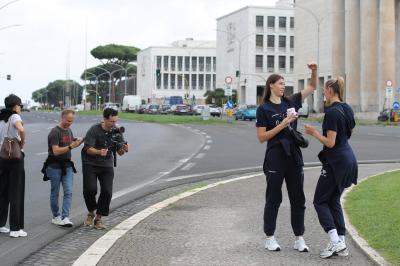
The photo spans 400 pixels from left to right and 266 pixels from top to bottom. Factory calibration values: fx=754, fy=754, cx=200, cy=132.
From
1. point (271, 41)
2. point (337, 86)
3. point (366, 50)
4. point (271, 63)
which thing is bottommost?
point (337, 86)

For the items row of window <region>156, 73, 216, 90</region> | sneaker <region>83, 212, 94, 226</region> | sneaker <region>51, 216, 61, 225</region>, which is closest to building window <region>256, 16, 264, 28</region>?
row of window <region>156, 73, 216, 90</region>

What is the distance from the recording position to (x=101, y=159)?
8.76 meters

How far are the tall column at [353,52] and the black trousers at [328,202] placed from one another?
72.9m

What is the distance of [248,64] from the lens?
12331 cm

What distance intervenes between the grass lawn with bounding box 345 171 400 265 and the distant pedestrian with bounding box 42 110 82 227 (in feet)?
11.2

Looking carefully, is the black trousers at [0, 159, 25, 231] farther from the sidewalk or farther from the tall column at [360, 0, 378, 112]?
the tall column at [360, 0, 378, 112]

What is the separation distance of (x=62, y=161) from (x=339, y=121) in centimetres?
347

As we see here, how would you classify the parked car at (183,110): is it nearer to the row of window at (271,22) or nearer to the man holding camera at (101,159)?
the row of window at (271,22)

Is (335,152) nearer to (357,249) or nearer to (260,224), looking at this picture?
(357,249)

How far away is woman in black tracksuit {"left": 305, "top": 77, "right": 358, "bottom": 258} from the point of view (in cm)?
705

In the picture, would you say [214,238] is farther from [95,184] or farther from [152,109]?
[152,109]

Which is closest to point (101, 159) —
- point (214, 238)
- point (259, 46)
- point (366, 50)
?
point (214, 238)

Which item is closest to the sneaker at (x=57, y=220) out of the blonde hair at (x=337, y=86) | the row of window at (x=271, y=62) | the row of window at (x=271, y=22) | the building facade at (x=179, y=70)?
the blonde hair at (x=337, y=86)

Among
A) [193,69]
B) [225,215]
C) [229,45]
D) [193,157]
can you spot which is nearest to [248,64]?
[229,45]
